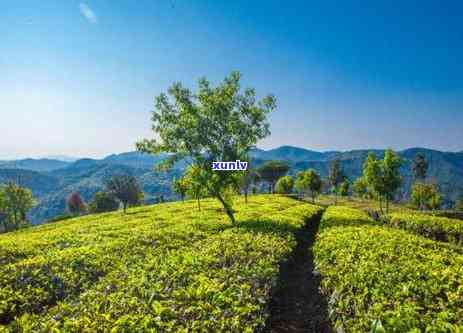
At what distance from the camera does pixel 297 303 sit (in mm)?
14711

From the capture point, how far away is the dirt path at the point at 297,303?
40.3 ft

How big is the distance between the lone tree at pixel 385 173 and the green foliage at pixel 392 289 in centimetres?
4253

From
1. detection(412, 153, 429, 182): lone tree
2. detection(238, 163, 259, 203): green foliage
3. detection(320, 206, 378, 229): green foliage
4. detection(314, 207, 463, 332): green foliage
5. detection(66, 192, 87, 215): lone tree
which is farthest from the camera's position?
detection(412, 153, 429, 182): lone tree

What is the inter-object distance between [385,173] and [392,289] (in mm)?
50790

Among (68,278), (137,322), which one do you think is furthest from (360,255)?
(68,278)

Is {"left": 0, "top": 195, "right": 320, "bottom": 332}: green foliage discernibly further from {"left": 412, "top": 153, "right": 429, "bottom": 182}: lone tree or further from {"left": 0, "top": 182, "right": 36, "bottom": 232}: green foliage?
{"left": 412, "top": 153, "right": 429, "bottom": 182}: lone tree

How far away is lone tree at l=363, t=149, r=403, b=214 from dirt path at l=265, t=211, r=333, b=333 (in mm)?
41433

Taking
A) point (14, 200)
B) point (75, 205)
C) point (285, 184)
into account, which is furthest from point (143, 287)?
point (75, 205)

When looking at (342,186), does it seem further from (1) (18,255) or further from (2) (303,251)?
(1) (18,255)

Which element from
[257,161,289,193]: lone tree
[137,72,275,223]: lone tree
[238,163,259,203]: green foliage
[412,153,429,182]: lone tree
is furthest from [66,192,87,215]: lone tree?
[412,153,429,182]: lone tree

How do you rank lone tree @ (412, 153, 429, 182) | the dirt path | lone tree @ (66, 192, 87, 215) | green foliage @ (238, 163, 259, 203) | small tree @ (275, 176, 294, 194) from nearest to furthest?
1. the dirt path
2. green foliage @ (238, 163, 259, 203)
3. small tree @ (275, 176, 294, 194)
4. lone tree @ (66, 192, 87, 215)
5. lone tree @ (412, 153, 429, 182)

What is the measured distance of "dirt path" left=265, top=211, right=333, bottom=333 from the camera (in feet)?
40.3

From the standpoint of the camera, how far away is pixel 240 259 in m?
16.0

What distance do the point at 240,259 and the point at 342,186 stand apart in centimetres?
11259
